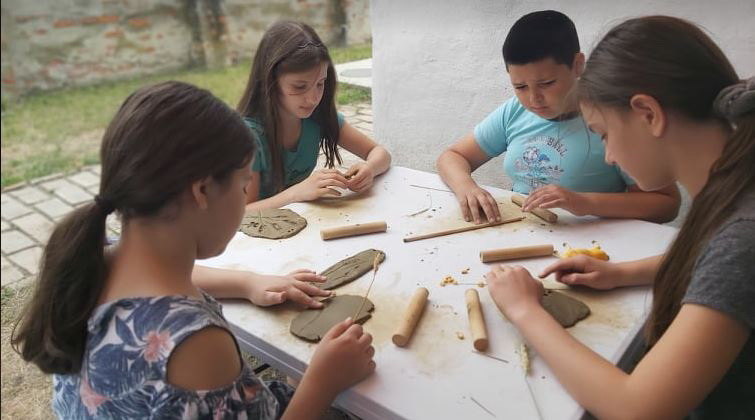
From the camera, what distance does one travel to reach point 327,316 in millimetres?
1256

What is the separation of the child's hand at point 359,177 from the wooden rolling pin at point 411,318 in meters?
0.71

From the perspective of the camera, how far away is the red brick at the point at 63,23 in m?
7.63

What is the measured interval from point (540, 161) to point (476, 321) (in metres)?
1.08

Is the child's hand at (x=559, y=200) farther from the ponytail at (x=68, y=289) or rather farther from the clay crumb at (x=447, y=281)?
the ponytail at (x=68, y=289)

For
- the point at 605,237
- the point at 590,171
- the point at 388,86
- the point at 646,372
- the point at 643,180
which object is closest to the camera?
the point at 646,372

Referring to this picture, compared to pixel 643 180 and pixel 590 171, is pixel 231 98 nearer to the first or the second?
pixel 590 171

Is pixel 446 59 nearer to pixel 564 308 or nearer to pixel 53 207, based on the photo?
pixel 564 308

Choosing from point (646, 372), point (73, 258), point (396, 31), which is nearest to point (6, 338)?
point (73, 258)

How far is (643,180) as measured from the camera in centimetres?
122

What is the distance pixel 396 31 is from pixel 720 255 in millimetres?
2784

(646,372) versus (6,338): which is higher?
(646,372)

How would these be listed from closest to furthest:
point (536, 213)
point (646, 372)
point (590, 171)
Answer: point (646, 372), point (536, 213), point (590, 171)

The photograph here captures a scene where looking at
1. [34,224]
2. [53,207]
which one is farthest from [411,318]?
[53,207]

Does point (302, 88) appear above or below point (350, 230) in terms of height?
above
